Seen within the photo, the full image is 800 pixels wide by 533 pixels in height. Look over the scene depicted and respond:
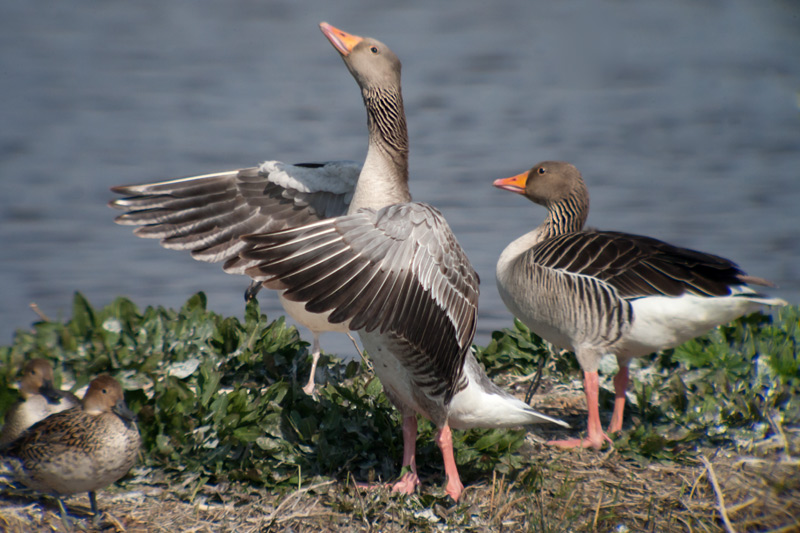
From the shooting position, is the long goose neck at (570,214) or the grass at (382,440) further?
the long goose neck at (570,214)

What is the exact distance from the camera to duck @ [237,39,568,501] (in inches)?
111

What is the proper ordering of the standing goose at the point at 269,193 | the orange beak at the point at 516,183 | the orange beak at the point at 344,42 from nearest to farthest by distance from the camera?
the standing goose at the point at 269,193 < the orange beak at the point at 344,42 < the orange beak at the point at 516,183

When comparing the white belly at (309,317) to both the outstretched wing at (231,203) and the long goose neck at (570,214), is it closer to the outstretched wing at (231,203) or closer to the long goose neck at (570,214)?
the outstretched wing at (231,203)

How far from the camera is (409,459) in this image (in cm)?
363

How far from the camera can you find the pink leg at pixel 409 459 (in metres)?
Answer: 3.51

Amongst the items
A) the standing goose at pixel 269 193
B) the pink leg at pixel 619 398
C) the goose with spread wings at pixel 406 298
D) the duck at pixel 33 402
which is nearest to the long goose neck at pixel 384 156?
the standing goose at pixel 269 193

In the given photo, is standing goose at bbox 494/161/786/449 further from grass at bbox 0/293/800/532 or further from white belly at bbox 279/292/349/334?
white belly at bbox 279/292/349/334

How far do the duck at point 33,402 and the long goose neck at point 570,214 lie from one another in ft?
9.72

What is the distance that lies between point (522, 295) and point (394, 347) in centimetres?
125

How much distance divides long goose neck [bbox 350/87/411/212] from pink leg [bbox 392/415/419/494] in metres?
1.08

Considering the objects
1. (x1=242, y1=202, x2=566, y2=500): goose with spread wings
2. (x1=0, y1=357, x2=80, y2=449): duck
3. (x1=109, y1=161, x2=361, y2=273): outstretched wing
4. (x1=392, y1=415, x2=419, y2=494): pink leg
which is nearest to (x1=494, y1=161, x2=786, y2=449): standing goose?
(x1=242, y1=202, x2=566, y2=500): goose with spread wings

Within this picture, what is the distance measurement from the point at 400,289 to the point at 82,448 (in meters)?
1.49

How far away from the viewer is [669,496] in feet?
11.0

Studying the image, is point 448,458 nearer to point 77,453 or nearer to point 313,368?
point 313,368
